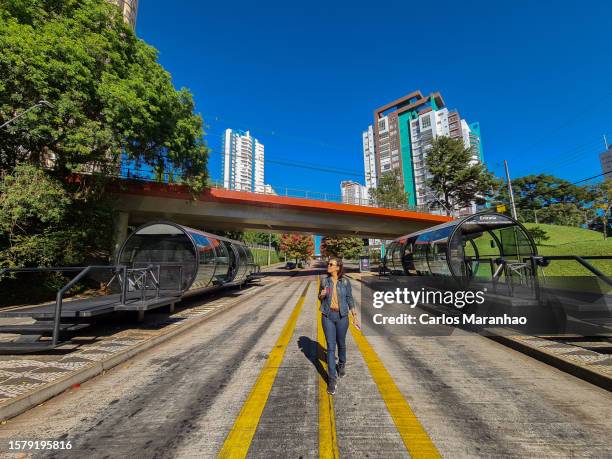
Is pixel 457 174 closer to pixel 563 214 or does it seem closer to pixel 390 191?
pixel 390 191

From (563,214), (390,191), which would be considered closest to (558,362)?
(390,191)

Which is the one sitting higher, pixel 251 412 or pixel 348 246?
pixel 348 246

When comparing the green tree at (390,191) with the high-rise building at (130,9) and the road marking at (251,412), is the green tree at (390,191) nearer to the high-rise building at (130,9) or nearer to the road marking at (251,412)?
the high-rise building at (130,9)

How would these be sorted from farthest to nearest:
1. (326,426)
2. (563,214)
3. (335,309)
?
(563,214) < (335,309) < (326,426)

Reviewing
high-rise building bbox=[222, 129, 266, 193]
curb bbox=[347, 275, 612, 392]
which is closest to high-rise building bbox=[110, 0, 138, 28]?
high-rise building bbox=[222, 129, 266, 193]

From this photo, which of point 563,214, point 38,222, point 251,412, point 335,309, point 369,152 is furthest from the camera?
point 369,152

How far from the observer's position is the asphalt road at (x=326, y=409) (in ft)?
8.51

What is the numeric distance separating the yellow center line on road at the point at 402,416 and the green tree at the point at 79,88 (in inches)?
538

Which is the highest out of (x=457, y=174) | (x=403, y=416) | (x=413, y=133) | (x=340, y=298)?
(x=413, y=133)

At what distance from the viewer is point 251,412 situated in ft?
10.5

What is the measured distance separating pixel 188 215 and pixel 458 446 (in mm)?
25146

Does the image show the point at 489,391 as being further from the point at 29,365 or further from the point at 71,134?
the point at 71,134

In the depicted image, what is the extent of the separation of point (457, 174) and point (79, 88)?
4051 cm

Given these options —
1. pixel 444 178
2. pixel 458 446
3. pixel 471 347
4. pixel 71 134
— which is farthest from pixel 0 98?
pixel 444 178
